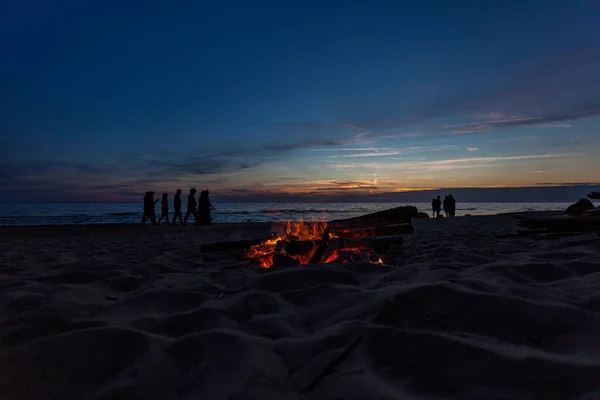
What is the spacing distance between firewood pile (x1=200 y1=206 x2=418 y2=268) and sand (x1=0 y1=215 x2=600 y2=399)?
3.63 feet

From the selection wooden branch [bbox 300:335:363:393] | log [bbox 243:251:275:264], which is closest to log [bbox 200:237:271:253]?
log [bbox 243:251:275:264]

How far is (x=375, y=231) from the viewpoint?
19.8 ft

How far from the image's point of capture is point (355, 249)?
5.14m

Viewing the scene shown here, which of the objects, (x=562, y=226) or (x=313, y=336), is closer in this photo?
(x=313, y=336)

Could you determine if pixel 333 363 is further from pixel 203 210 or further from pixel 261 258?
pixel 203 210

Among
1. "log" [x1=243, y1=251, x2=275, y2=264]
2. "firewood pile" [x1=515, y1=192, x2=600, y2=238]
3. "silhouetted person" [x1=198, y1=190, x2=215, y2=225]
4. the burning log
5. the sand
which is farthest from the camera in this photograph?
"silhouetted person" [x1=198, y1=190, x2=215, y2=225]

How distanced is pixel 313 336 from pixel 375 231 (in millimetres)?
4068

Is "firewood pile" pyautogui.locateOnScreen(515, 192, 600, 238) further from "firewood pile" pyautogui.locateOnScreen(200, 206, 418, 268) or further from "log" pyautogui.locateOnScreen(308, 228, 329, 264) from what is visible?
"log" pyautogui.locateOnScreen(308, 228, 329, 264)

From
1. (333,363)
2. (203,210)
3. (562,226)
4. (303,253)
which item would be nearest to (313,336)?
(333,363)

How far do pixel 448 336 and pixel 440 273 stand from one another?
5.09 feet

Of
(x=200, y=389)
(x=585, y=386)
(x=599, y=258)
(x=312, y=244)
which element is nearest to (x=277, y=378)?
(x=200, y=389)

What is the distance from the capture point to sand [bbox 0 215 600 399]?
5.38 ft

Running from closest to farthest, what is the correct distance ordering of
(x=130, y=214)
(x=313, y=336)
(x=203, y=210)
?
(x=313, y=336), (x=203, y=210), (x=130, y=214)

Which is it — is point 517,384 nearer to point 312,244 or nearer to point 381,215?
point 312,244
